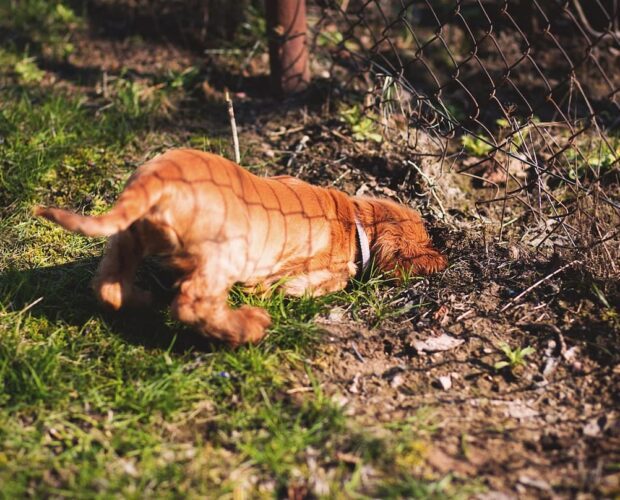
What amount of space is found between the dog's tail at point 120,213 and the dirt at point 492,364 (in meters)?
1.03

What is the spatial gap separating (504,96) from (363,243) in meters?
2.14

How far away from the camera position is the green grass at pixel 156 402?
2.51 meters

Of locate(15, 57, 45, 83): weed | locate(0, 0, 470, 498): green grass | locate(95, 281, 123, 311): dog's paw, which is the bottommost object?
locate(0, 0, 470, 498): green grass

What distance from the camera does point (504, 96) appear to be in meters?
5.18

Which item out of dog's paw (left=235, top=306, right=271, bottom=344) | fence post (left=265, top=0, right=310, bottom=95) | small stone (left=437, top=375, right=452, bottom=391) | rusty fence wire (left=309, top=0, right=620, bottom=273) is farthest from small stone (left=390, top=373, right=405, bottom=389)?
fence post (left=265, top=0, right=310, bottom=95)

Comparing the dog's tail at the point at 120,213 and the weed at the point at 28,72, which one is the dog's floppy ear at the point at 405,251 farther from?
the weed at the point at 28,72

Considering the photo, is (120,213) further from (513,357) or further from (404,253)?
(513,357)

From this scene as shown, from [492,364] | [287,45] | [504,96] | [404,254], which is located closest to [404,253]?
[404,254]

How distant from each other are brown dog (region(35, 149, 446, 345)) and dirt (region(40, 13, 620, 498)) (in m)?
0.30

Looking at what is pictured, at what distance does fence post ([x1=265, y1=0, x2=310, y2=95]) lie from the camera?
15.5 feet

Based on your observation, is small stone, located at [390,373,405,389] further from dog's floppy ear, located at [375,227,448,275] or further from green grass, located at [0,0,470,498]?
dog's floppy ear, located at [375,227,448,275]

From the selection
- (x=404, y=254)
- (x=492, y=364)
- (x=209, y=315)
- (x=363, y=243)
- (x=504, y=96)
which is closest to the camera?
(x=209, y=315)

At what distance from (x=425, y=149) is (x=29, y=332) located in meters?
2.65

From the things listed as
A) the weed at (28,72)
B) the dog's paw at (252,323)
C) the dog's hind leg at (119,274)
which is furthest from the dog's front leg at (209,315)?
the weed at (28,72)
